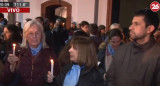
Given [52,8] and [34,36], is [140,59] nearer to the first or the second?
[34,36]

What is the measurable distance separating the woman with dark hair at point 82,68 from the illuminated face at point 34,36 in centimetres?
48

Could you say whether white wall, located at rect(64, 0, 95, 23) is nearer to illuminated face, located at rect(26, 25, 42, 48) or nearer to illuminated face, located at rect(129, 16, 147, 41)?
illuminated face, located at rect(26, 25, 42, 48)

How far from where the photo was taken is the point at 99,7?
13.1 m

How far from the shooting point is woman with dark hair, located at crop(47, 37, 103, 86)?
9.97ft

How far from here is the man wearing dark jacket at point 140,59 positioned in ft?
9.55

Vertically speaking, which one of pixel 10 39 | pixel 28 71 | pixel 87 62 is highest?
pixel 10 39

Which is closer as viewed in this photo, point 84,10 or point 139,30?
point 139,30

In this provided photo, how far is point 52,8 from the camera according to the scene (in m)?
14.8

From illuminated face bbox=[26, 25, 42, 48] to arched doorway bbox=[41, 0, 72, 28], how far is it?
1044 cm

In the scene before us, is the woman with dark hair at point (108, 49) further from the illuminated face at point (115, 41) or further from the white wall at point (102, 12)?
the white wall at point (102, 12)

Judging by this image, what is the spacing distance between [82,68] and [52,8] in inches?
472

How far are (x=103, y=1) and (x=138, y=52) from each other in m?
10.2

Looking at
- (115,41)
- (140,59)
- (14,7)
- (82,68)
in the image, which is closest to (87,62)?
(82,68)

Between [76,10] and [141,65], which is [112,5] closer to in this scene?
[76,10]
